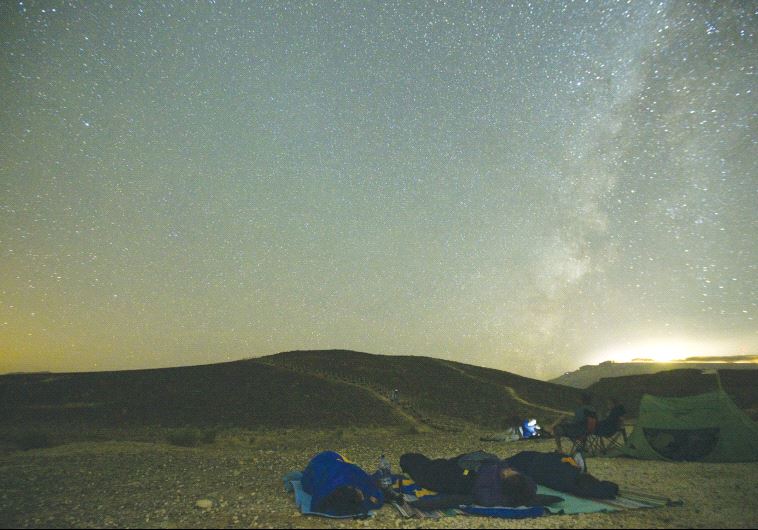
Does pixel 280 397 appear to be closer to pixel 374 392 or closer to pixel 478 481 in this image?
pixel 374 392

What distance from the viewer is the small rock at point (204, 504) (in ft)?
27.8

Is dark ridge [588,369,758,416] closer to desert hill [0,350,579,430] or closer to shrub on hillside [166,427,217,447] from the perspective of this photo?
desert hill [0,350,579,430]

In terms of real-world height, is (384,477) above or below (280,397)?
above

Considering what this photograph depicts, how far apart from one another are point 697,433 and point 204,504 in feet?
43.5

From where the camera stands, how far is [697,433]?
1323 centimetres

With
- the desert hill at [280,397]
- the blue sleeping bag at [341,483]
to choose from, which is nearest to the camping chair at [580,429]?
the blue sleeping bag at [341,483]

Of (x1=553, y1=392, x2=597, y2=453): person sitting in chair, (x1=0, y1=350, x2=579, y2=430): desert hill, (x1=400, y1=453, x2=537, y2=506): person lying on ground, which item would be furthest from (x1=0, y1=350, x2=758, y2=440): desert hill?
(x1=400, y1=453, x2=537, y2=506): person lying on ground

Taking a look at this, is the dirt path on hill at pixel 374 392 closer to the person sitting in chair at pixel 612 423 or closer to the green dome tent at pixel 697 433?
the person sitting in chair at pixel 612 423

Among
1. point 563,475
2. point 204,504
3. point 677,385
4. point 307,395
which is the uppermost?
point 563,475

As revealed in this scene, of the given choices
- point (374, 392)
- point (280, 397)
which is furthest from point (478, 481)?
point (374, 392)

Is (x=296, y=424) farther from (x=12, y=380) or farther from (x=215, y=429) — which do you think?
(x=12, y=380)

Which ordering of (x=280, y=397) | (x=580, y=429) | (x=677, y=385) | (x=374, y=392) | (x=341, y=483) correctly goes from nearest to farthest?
(x=341, y=483) → (x=580, y=429) → (x=280, y=397) → (x=374, y=392) → (x=677, y=385)

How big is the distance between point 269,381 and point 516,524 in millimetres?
36324

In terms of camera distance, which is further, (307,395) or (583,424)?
(307,395)
